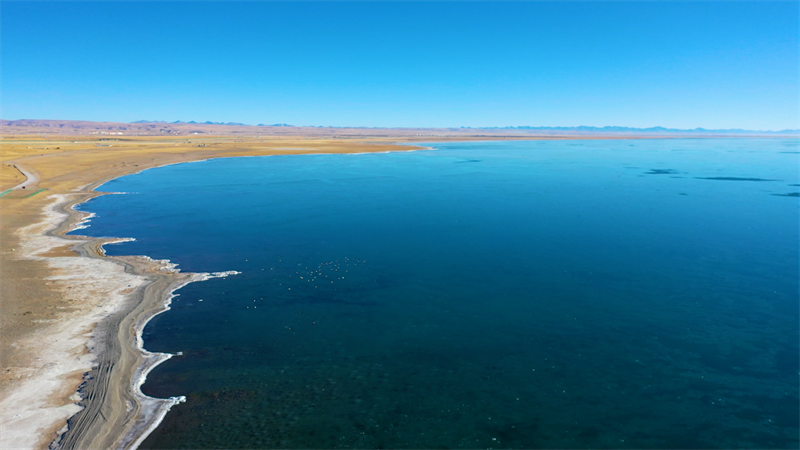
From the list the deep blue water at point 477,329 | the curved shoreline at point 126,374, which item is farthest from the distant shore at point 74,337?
the deep blue water at point 477,329

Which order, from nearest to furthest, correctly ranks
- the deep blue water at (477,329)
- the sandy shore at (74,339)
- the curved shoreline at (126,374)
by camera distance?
the curved shoreline at (126,374)
the sandy shore at (74,339)
the deep blue water at (477,329)

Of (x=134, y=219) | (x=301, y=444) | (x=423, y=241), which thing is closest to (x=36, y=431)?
(x=301, y=444)

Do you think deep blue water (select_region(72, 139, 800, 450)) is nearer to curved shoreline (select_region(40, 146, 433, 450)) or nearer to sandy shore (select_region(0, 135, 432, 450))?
curved shoreline (select_region(40, 146, 433, 450))

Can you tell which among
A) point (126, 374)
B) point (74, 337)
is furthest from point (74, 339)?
point (126, 374)

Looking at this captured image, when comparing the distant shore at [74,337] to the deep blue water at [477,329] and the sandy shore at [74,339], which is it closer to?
the sandy shore at [74,339]

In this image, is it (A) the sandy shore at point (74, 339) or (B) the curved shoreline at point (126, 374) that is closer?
(B) the curved shoreline at point (126, 374)

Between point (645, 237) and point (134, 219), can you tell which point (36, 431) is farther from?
point (645, 237)

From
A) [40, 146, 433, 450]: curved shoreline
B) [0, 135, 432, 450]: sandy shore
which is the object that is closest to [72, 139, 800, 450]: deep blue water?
[40, 146, 433, 450]: curved shoreline

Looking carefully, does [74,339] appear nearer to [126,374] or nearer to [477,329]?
[126,374]
